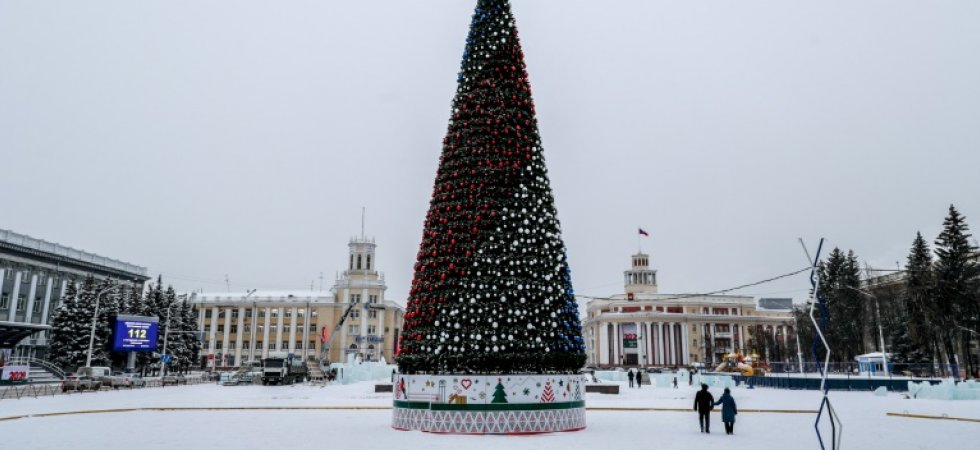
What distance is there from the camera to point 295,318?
113125mm

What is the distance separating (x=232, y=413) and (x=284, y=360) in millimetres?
32313

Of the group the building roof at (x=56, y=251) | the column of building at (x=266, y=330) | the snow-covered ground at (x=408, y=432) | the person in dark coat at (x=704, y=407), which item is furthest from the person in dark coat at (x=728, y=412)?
the column of building at (x=266, y=330)

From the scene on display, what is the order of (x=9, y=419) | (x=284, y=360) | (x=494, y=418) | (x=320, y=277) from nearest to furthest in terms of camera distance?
(x=494, y=418), (x=9, y=419), (x=284, y=360), (x=320, y=277)

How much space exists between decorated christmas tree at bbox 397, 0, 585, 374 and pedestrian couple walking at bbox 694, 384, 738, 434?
3.44m

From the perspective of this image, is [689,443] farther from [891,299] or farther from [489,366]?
[891,299]

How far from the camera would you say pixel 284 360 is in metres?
56.3

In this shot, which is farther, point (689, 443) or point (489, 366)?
point (489, 366)

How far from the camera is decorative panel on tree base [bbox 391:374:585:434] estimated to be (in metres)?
17.1

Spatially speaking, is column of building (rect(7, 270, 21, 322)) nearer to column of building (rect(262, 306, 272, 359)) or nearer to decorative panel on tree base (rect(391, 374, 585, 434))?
column of building (rect(262, 306, 272, 359))

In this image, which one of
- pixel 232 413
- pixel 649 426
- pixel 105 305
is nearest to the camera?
pixel 649 426

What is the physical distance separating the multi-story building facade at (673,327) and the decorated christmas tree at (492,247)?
113373 millimetres

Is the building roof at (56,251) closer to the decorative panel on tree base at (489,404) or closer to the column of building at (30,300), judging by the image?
the column of building at (30,300)

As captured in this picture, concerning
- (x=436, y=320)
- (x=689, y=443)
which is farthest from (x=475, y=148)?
(x=689, y=443)

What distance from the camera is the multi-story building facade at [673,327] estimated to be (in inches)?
5069
